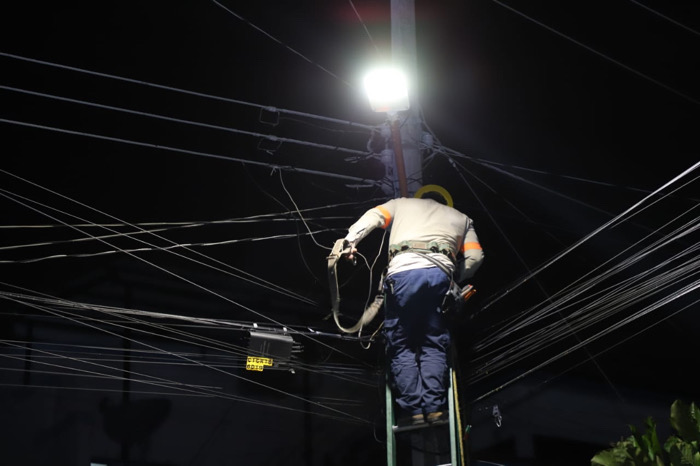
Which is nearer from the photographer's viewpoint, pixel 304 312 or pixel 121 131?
pixel 121 131

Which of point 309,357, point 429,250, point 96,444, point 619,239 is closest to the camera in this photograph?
point 429,250

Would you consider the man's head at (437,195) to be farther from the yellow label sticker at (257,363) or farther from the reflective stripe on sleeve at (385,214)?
the yellow label sticker at (257,363)

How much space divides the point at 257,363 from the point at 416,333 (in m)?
2.15

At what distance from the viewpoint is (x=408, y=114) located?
7082 mm

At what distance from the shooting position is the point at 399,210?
6.02 m

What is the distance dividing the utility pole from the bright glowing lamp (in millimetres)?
317

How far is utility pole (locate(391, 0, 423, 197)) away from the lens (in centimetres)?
695

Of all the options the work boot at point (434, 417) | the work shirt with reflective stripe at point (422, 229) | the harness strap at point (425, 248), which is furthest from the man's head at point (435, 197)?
the work boot at point (434, 417)

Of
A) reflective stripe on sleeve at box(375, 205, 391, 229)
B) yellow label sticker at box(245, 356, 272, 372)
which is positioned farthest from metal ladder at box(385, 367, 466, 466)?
yellow label sticker at box(245, 356, 272, 372)

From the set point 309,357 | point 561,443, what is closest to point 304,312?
point 309,357

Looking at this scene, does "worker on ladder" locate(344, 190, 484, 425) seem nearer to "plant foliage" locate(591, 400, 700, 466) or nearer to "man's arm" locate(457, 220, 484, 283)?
"man's arm" locate(457, 220, 484, 283)

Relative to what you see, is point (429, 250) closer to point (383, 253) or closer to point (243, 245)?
point (383, 253)

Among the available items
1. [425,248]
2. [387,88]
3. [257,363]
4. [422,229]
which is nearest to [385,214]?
[422,229]

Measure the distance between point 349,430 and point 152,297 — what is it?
142 inches
